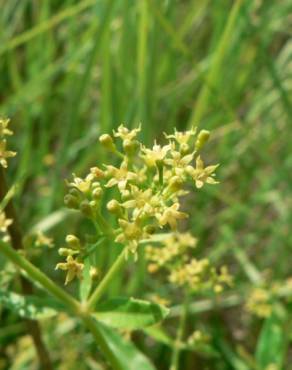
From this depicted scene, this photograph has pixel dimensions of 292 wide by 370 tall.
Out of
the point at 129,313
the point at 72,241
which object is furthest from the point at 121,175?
the point at 129,313

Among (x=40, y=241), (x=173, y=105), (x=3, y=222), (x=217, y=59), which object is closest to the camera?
(x=3, y=222)

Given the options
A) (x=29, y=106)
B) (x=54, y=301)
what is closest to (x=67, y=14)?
(x=29, y=106)

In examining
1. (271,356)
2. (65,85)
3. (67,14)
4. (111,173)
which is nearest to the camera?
(111,173)

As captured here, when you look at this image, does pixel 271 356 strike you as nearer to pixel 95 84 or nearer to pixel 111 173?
pixel 111 173

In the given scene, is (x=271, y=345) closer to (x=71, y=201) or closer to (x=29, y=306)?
(x=29, y=306)

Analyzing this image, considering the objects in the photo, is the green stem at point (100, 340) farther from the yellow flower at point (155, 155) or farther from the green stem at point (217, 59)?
the green stem at point (217, 59)

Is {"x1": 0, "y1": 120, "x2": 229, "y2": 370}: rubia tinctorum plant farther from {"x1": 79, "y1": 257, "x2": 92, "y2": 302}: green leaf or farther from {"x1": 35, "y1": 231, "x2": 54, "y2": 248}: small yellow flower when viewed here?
{"x1": 35, "y1": 231, "x2": 54, "y2": 248}: small yellow flower

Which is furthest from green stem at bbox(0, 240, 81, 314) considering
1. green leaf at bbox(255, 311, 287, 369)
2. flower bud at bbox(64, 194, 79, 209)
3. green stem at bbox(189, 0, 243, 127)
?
green stem at bbox(189, 0, 243, 127)
